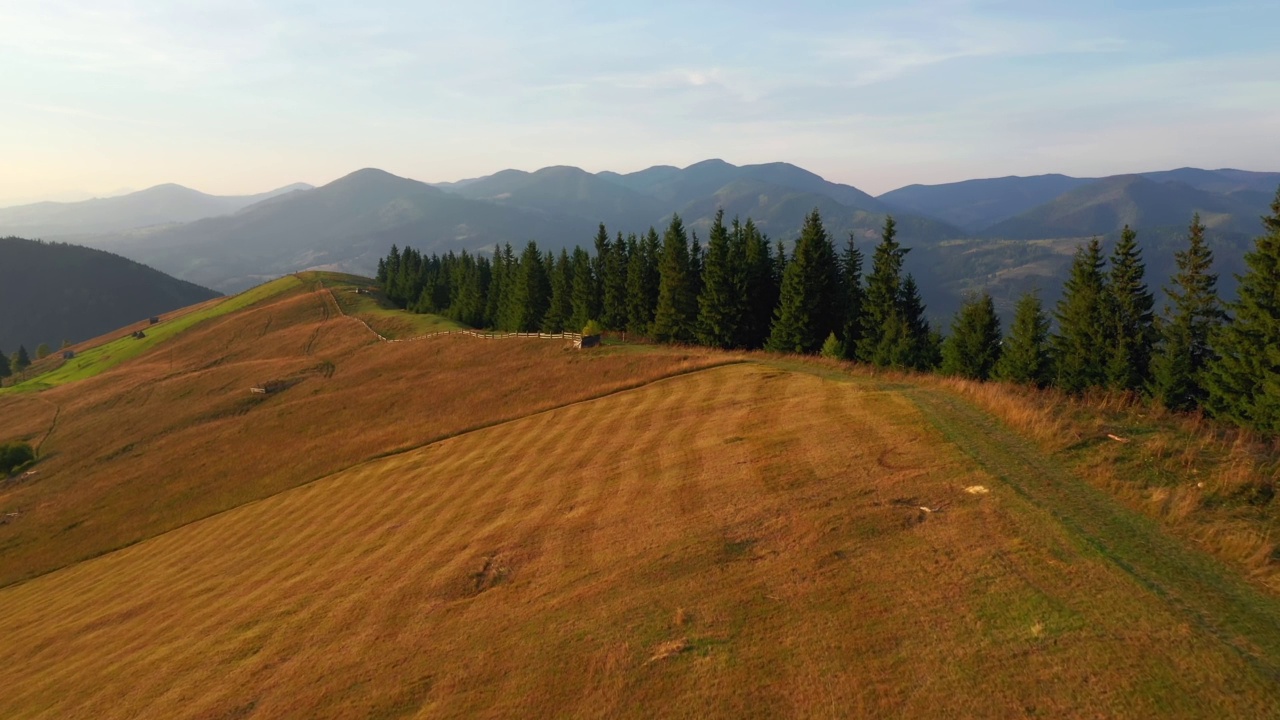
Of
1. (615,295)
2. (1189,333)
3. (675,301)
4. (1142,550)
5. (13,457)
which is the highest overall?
(615,295)

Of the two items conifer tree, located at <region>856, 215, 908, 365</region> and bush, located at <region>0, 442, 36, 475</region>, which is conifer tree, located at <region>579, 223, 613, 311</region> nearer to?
conifer tree, located at <region>856, 215, 908, 365</region>

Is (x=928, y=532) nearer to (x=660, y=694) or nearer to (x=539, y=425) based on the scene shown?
(x=660, y=694)

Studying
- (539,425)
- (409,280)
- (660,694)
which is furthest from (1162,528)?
(409,280)

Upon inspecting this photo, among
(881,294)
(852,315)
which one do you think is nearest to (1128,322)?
(881,294)

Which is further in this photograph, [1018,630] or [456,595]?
[456,595]

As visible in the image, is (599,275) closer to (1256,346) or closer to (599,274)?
(599,274)

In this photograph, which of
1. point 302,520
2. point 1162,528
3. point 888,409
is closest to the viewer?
point 1162,528
